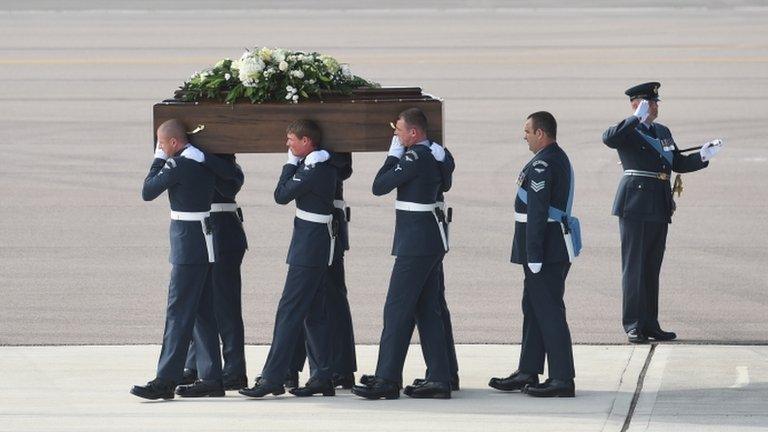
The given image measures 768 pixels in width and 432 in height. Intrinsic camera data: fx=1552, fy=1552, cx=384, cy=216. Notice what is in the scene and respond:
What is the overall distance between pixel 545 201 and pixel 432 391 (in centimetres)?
125

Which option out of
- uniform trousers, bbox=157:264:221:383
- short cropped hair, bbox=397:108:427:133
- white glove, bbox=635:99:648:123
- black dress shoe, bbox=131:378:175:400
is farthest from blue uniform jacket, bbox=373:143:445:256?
white glove, bbox=635:99:648:123

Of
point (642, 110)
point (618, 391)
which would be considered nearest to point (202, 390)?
point (618, 391)

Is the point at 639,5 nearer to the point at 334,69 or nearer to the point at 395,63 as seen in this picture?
the point at 395,63

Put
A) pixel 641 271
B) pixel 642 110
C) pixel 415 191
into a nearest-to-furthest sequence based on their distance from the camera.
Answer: pixel 415 191 < pixel 642 110 < pixel 641 271

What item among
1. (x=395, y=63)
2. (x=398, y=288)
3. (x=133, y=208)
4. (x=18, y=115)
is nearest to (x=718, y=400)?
(x=398, y=288)

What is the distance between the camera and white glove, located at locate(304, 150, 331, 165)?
8.76m

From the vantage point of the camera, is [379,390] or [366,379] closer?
[379,390]

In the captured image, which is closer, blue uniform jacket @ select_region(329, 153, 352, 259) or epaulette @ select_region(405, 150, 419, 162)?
epaulette @ select_region(405, 150, 419, 162)

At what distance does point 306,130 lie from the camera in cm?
880

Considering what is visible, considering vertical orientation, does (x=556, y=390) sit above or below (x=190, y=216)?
below

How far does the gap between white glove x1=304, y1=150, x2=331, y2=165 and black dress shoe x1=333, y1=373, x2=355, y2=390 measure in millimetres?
1314

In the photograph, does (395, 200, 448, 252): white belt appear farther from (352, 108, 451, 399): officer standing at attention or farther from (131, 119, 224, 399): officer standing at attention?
(131, 119, 224, 399): officer standing at attention

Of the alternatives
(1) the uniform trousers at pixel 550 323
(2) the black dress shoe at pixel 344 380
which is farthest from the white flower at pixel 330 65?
(2) the black dress shoe at pixel 344 380

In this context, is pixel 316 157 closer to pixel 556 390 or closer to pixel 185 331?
pixel 185 331
